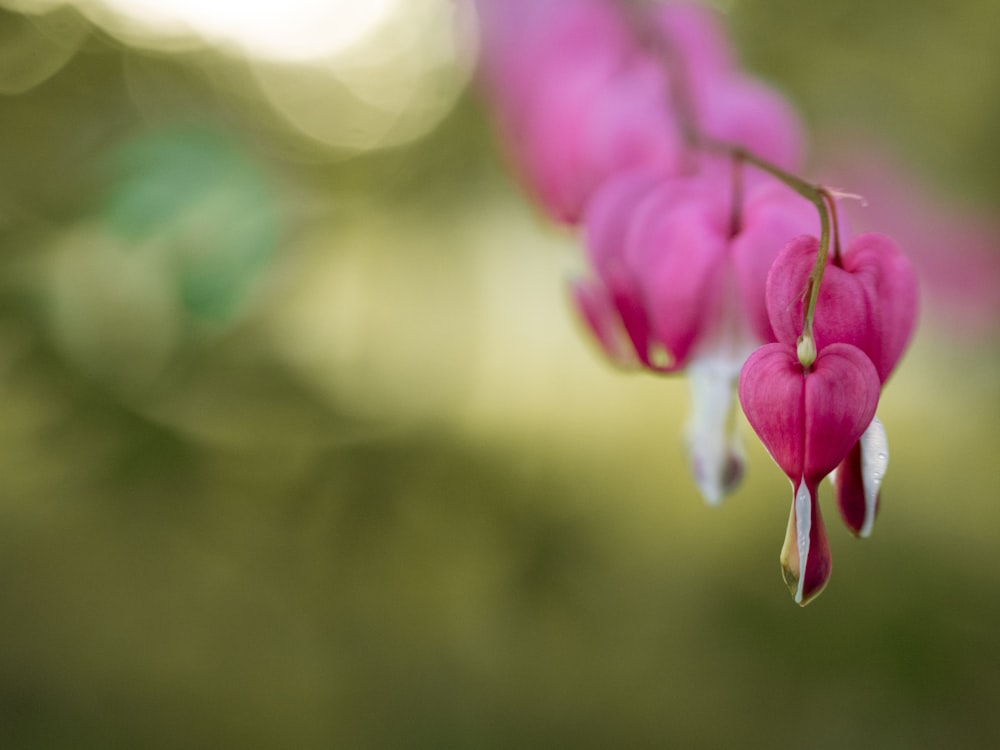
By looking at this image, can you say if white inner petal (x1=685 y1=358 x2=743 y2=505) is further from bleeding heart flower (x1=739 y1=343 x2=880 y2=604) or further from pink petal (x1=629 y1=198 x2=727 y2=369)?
bleeding heart flower (x1=739 y1=343 x2=880 y2=604)

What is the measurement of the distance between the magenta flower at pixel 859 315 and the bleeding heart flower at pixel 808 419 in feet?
0.06

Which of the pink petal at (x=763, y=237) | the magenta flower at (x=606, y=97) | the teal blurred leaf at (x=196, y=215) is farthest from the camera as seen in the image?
the teal blurred leaf at (x=196, y=215)

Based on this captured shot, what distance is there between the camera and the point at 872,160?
1178 millimetres

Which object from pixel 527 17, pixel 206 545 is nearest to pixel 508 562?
pixel 206 545

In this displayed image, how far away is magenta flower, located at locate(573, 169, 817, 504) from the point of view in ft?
1.30

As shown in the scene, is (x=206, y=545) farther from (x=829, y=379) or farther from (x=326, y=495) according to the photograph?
(x=829, y=379)

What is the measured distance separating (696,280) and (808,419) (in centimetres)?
13

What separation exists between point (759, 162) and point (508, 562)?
0.87 m

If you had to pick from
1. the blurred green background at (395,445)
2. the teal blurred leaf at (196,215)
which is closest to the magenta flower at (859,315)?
the blurred green background at (395,445)

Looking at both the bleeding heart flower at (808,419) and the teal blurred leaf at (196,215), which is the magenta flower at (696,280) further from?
the teal blurred leaf at (196,215)

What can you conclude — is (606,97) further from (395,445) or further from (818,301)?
(395,445)

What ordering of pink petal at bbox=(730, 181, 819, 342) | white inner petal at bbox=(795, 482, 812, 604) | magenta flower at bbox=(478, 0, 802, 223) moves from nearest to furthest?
1. white inner petal at bbox=(795, 482, 812, 604)
2. pink petal at bbox=(730, 181, 819, 342)
3. magenta flower at bbox=(478, 0, 802, 223)

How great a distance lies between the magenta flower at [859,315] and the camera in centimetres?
31

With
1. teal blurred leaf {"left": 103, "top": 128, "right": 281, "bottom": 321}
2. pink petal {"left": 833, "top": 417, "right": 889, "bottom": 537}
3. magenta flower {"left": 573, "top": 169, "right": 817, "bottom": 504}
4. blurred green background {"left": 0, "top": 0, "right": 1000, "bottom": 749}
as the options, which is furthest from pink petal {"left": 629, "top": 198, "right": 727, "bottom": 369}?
teal blurred leaf {"left": 103, "top": 128, "right": 281, "bottom": 321}
